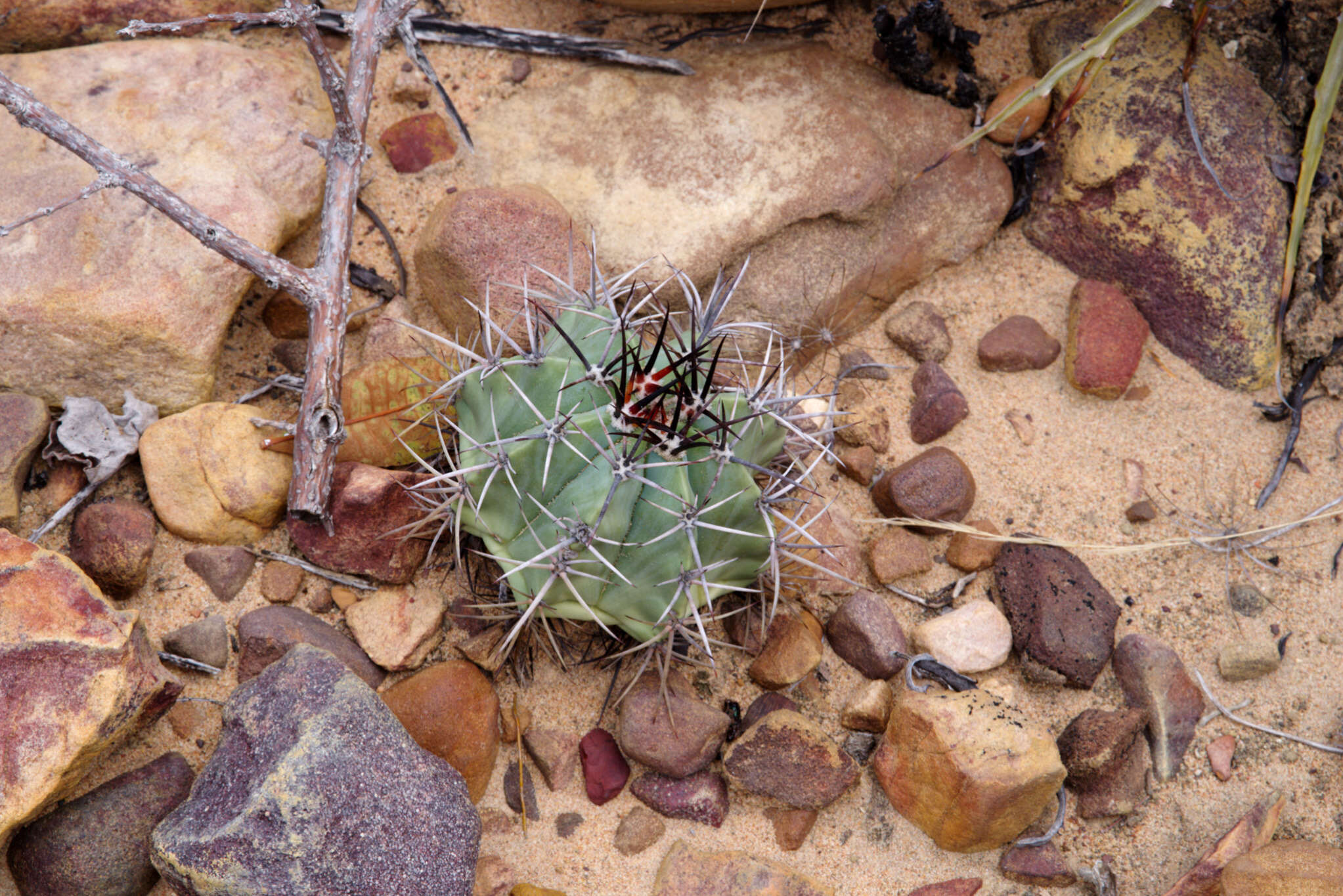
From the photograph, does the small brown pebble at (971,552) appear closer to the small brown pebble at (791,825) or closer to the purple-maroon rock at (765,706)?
the purple-maroon rock at (765,706)

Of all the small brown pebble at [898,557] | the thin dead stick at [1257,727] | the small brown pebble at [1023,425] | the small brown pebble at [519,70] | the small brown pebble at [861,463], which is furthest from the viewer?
the small brown pebble at [519,70]

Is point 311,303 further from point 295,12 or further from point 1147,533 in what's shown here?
point 1147,533

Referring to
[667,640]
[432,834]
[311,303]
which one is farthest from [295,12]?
[432,834]

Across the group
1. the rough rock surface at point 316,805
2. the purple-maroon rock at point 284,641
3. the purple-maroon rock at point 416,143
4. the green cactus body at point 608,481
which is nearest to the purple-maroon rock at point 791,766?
the green cactus body at point 608,481

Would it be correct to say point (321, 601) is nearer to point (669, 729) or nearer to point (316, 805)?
point (316, 805)

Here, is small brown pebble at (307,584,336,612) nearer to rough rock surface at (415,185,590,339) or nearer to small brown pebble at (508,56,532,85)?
rough rock surface at (415,185,590,339)

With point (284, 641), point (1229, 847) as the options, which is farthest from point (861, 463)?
point (284, 641)
